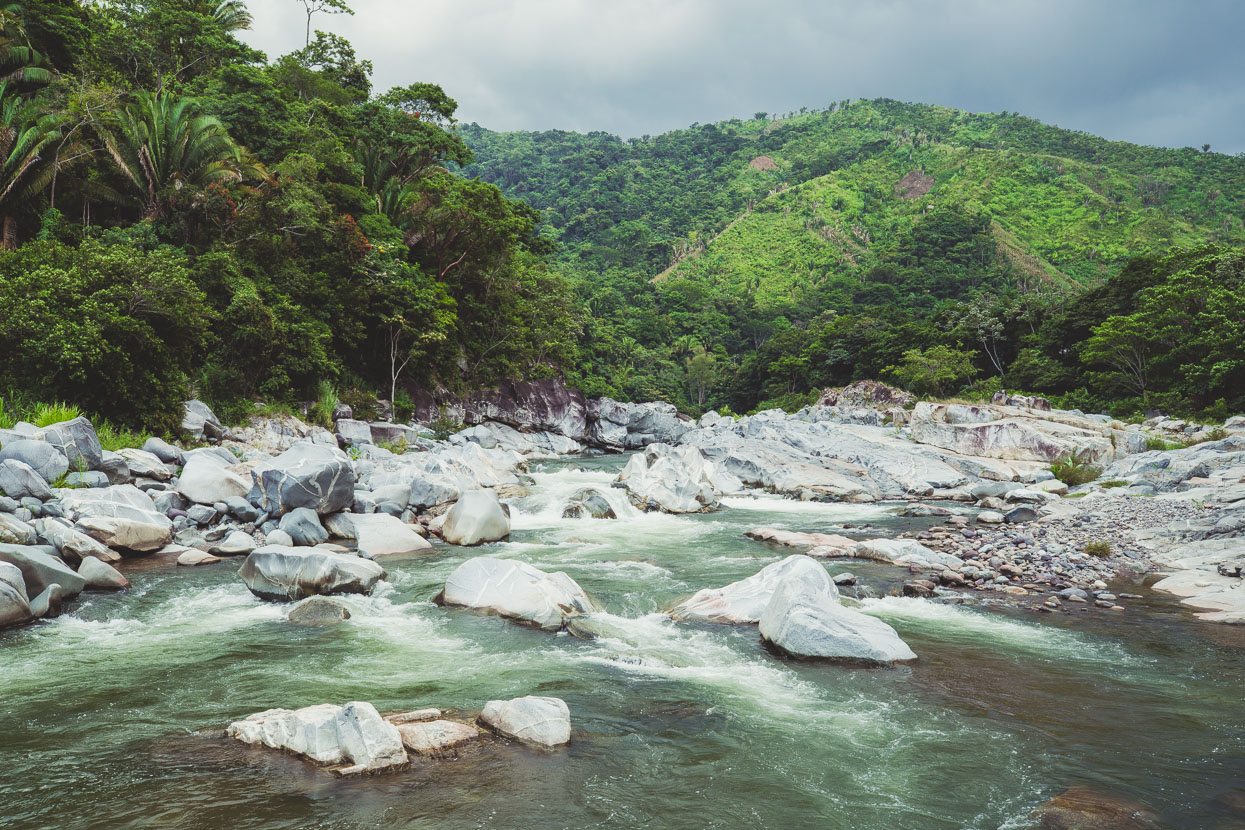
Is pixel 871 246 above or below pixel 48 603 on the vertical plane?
above

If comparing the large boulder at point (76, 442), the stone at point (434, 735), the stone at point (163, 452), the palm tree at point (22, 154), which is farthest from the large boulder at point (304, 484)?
the palm tree at point (22, 154)

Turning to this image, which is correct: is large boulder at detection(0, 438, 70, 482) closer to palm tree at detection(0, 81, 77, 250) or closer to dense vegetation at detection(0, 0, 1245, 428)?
dense vegetation at detection(0, 0, 1245, 428)

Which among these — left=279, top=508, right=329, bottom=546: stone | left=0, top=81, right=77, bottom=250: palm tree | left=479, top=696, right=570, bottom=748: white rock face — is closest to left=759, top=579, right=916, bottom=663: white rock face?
left=479, top=696, right=570, bottom=748: white rock face

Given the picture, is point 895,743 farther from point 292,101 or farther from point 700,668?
point 292,101

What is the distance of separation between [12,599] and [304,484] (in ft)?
15.9

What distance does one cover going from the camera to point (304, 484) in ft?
38.5

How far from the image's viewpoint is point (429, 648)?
7078 millimetres

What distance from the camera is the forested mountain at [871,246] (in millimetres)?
48000

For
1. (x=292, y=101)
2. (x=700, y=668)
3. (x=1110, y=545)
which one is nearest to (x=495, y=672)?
(x=700, y=668)

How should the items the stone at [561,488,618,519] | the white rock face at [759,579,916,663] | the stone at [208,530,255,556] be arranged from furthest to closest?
1. the stone at [561,488,618,519]
2. the stone at [208,530,255,556]
3. the white rock face at [759,579,916,663]

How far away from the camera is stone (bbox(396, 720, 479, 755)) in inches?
186

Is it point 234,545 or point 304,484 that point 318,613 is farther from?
point 304,484

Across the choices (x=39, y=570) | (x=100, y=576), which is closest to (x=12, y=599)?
(x=39, y=570)

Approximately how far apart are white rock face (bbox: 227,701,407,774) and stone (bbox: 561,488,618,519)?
1139cm
